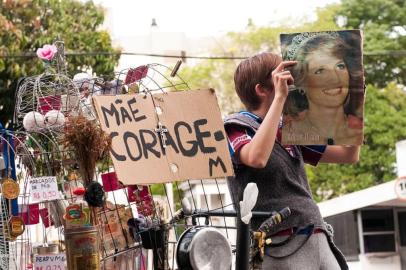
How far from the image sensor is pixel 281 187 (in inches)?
153

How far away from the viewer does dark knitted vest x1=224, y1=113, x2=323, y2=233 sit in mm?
3846

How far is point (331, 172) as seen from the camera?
29.7 meters

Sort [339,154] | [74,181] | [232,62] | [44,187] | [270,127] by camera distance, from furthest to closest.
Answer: [232,62] → [74,181] → [44,187] → [339,154] → [270,127]

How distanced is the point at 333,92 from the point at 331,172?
26.2 meters

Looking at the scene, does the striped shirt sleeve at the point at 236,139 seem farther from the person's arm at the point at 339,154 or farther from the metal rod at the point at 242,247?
the metal rod at the point at 242,247

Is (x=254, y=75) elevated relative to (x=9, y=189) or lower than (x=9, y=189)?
elevated

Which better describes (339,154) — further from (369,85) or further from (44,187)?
(369,85)

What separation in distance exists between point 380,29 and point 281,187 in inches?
1140

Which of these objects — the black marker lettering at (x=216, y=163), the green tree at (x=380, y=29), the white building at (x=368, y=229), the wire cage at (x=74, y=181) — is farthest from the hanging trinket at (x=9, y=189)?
the green tree at (x=380, y=29)

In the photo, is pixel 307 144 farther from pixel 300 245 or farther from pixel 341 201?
pixel 341 201

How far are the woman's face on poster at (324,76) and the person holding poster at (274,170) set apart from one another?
90 millimetres

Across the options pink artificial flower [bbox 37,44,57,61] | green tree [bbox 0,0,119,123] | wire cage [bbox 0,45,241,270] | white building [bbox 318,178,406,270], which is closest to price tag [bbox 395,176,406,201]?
white building [bbox 318,178,406,270]

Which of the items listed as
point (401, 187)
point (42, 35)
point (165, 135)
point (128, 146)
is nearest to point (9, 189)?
point (128, 146)

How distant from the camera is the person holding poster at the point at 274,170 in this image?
12.3ft
